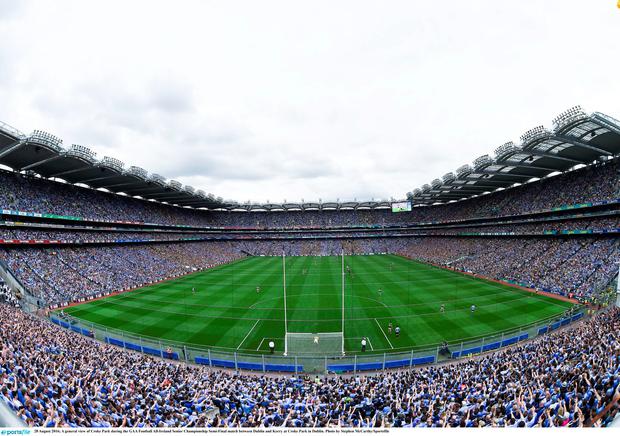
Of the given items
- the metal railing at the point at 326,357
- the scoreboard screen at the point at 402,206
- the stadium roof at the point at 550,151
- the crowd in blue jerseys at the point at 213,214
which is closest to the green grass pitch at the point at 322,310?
the metal railing at the point at 326,357

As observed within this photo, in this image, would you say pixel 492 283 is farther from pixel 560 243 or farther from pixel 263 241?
pixel 263 241

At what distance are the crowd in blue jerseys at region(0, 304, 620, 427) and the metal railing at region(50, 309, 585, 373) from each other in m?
3.07

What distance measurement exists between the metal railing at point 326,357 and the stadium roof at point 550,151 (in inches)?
742

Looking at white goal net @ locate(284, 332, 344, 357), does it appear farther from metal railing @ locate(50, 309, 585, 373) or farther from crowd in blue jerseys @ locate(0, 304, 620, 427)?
crowd in blue jerseys @ locate(0, 304, 620, 427)

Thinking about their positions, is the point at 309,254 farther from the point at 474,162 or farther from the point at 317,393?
the point at 317,393

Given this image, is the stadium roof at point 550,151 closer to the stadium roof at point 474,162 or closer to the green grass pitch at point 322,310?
the stadium roof at point 474,162

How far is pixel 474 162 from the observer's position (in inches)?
1747

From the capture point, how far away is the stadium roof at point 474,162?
30.2 m

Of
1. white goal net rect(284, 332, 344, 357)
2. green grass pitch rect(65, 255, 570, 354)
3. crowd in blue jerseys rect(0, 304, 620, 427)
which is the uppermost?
crowd in blue jerseys rect(0, 304, 620, 427)

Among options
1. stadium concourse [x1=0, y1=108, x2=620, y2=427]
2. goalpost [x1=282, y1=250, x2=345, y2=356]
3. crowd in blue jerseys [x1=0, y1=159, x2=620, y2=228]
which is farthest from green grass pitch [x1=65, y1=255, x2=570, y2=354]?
crowd in blue jerseys [x1=0, y1=159, x2=620, y2=228]

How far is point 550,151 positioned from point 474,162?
9.30 metres

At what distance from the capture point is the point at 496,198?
2480 inches

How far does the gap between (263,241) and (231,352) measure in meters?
69.2

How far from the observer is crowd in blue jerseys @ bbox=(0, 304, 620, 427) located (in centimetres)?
887
